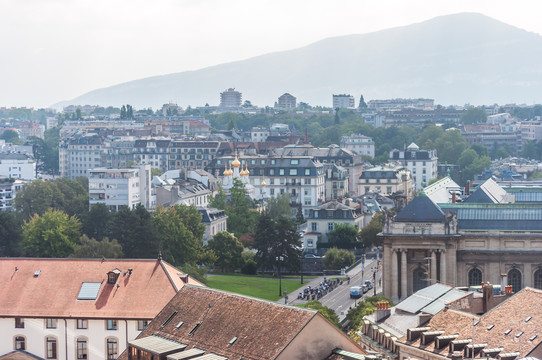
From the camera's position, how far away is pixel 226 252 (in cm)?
13975

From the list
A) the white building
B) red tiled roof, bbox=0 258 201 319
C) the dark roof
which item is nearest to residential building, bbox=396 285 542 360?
red tiled roof, bbox=0 258 201 319

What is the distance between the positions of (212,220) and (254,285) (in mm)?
34148

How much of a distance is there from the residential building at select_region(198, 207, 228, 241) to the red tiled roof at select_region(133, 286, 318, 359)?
93833 millimetres

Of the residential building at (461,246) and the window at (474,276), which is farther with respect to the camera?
the window at (474,276)

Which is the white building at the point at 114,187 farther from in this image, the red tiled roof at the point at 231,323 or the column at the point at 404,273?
the red tiled roof at the point at 231,323

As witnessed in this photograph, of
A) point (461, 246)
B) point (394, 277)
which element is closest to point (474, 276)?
point (461, 246)

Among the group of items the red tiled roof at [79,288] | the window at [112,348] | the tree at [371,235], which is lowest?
the tree at [371,235]

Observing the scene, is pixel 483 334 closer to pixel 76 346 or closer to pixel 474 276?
pixel 76 346

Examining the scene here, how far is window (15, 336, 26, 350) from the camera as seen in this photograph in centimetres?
7825

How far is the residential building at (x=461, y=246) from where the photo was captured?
328 ft

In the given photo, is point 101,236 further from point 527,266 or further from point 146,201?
point 527,266

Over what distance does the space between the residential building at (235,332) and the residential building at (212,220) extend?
9441cm

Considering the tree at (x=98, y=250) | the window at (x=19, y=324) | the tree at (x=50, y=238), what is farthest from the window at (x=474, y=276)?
the tree at (x=50, y=238)

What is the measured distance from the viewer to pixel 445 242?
10112cm
